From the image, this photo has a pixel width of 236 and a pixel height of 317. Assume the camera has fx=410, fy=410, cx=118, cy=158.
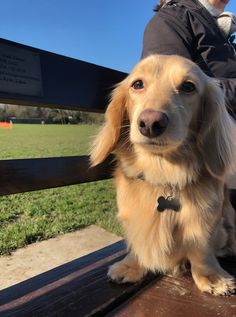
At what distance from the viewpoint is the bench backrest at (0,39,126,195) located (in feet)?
5.04

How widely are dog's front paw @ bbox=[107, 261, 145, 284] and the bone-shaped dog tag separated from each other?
0.30m

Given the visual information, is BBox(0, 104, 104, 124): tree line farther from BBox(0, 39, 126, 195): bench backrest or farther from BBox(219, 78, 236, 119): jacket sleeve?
BBox(219, 78, 236, 119): jacket sleeve

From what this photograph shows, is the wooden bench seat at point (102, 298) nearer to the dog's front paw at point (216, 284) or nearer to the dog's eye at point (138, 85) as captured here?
the dog's front paw at point (216, 284)

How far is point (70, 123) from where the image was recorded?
93.0 inches

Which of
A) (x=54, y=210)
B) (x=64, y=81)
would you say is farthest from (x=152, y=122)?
(x=54, y=210)

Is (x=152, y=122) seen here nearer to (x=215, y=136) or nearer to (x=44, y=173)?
(x=215, y=136)

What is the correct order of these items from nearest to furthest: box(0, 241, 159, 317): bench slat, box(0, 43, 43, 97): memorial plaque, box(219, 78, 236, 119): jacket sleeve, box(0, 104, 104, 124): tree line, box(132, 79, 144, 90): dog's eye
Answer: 1. box(0, 241, 159, 317): bench slat
2. box(0, 43, 43, 97): memorial plaque
3. box(132, 79, 144, 90): dog's eye
4. box(0, 104, 104, 124): tree line
5. box(219, 78, 236, 119): jacket sleeve

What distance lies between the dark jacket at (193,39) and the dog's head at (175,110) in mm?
370

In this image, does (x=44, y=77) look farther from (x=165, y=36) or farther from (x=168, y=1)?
(x=168, y=1)

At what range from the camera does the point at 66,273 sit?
5.58 feet

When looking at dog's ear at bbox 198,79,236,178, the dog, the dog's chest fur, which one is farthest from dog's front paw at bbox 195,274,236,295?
dog's ear at bbox 198,79,236,178

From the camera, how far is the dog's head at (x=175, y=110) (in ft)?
4.98

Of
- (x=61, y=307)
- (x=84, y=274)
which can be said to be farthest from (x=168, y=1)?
(x=61, y=307)

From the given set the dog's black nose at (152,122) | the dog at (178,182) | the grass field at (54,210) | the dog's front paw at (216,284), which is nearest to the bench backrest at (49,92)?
the dog at (178,182)
